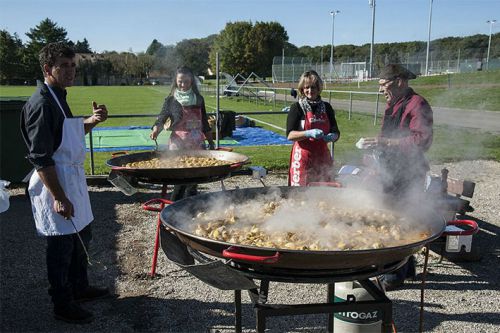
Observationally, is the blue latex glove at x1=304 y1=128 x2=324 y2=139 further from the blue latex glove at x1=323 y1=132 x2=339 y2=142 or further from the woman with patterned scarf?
the woman with patterned scarf

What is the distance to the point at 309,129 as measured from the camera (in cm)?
368

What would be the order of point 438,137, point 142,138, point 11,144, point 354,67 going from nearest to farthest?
1. point 11,144
2. point 438,137
3. point 142,138
4. point 354,67

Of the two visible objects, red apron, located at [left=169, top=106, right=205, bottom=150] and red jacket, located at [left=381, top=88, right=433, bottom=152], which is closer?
red jacket, located at [left=381, top=88, right=433, bottom=152]

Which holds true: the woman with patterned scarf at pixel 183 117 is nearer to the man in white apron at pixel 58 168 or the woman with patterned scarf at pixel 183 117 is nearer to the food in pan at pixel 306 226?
the man in white apron at pixel 58 168

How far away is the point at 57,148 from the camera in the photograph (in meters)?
2.74

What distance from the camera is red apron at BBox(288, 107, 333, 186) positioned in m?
3.70

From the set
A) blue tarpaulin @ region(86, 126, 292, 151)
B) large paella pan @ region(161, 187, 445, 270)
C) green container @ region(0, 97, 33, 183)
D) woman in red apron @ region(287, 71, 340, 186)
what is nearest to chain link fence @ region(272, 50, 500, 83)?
blue tarpaulin @ region(86, 126, 292, 151)

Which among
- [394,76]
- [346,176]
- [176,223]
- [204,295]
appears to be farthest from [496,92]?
[176,223]

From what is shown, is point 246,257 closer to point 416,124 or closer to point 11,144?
point 416,124

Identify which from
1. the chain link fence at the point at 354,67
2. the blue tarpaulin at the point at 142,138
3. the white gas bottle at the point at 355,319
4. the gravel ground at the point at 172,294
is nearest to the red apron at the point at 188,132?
the gravel ground at the point at 172,294

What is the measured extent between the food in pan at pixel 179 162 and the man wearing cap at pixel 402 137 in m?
1.38

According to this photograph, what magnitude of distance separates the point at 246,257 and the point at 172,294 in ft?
7.11

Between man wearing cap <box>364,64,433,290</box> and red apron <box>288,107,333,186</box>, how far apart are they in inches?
19.2

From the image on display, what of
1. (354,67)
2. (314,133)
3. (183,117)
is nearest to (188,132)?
(183,117)
